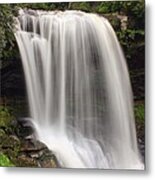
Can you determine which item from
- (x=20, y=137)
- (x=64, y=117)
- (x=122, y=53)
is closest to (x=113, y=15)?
(x=122, y=53)

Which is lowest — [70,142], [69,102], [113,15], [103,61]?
[70,142]

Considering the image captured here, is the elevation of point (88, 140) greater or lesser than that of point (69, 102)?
lesser

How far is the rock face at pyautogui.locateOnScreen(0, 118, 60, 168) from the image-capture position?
1.92 metres

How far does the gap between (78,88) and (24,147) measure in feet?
1.03

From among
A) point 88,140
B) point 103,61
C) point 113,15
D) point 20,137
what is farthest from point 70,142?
point 113,15

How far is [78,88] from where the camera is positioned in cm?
190

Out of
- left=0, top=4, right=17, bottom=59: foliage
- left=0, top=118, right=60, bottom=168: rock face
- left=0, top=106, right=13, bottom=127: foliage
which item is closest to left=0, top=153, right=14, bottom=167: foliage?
left=0, top=118, right=60, bottom=168: rock face

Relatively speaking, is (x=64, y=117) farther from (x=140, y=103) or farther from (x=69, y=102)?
(x=140, y=103)

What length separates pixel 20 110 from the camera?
1.94 meters

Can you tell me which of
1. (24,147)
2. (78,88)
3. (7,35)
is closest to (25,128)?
(24,147)

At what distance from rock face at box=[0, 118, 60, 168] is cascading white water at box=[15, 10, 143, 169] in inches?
1.2

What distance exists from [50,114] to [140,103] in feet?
1.14

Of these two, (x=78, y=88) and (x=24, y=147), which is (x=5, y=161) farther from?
(x=78, y=88)

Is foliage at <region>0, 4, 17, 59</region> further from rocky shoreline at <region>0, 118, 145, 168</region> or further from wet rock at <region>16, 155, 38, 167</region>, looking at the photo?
wet rock at <region>16, 155, 38, 167</region>
